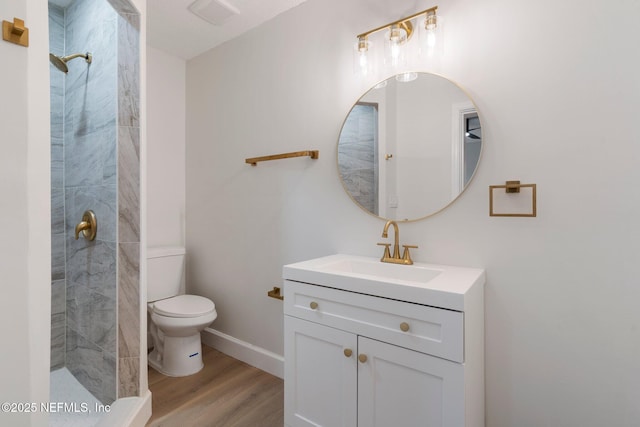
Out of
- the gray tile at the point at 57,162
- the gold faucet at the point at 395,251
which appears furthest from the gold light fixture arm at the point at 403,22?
the gray tile at the point at 57,162

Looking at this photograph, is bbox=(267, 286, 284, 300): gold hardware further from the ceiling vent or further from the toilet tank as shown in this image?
the ceiling vent

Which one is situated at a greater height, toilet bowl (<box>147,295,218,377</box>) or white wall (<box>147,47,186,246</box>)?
white wall (<box>147,47,186,246</box>)

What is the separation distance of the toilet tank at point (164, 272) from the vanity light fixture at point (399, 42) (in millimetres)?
1928

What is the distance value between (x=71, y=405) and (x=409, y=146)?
2.35 metres

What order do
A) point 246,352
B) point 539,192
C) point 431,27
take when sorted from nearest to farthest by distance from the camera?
point 539,192 → point 431,27 → point 246,352

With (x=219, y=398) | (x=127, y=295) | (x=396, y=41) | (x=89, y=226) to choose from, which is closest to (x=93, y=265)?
(x=89, y=226)

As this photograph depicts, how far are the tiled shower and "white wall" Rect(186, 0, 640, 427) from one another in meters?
1.00

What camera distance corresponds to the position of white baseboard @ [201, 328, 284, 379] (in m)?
2.12

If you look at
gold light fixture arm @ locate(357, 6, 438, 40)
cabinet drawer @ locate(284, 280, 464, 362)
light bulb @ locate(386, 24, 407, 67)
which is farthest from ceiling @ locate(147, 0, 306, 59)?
cabinet drawer @ locate(284, 280, 464, 362)

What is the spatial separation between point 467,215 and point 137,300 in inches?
68.6

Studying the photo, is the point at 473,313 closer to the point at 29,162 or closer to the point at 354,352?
the point at 354,352

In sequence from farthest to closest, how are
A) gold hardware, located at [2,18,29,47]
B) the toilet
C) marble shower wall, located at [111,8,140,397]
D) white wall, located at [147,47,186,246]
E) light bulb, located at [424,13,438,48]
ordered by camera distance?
white wall, located at [147,47,186,246] < the toilet < marble shower wall, located at [111,8,140,397] < light bulb, located at [424,13,438,48] < gold hardware, located at [2,18,29,47]

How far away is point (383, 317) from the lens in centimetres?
120

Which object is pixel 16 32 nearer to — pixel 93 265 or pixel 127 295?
pixel 127 295
